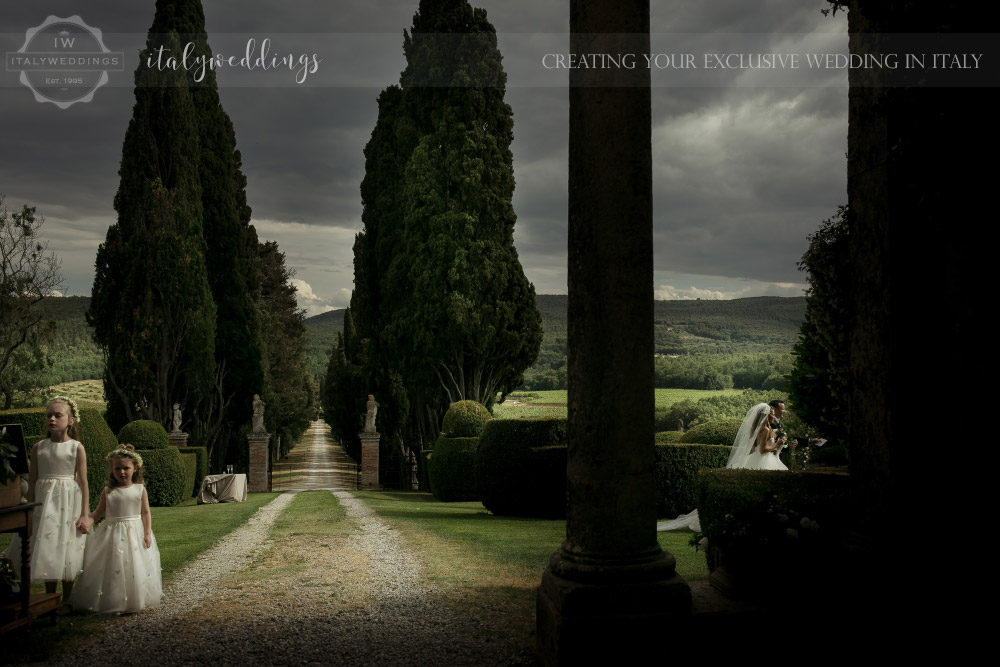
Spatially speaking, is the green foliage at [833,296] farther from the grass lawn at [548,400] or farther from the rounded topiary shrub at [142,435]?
the rounded topiary shrub at [142,435]

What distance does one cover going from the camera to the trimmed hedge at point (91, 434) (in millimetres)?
11641

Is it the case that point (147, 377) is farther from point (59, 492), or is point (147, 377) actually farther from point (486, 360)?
point (59, 492)

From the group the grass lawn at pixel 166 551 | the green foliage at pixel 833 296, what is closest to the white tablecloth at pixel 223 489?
the grass lawn at pixel 166 551

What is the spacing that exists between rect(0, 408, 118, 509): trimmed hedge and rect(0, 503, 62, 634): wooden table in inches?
297

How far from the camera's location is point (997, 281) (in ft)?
13.2

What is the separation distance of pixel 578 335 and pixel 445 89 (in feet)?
62.7

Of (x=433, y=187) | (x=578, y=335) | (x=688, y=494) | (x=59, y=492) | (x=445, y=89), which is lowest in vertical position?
(x=688, y=494)

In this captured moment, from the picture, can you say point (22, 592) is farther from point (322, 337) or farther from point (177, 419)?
point (322, 337)

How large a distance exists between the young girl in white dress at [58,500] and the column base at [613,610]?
4.21 m

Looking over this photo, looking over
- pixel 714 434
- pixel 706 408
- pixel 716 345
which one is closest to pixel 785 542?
pixel 714 434

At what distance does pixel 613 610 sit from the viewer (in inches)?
148

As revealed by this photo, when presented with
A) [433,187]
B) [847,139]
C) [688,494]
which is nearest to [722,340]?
[433,187]

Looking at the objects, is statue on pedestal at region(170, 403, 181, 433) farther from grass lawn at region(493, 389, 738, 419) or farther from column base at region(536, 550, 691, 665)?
column base at region(536, 550, 691, 665)

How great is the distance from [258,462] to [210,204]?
9308 millimetres
